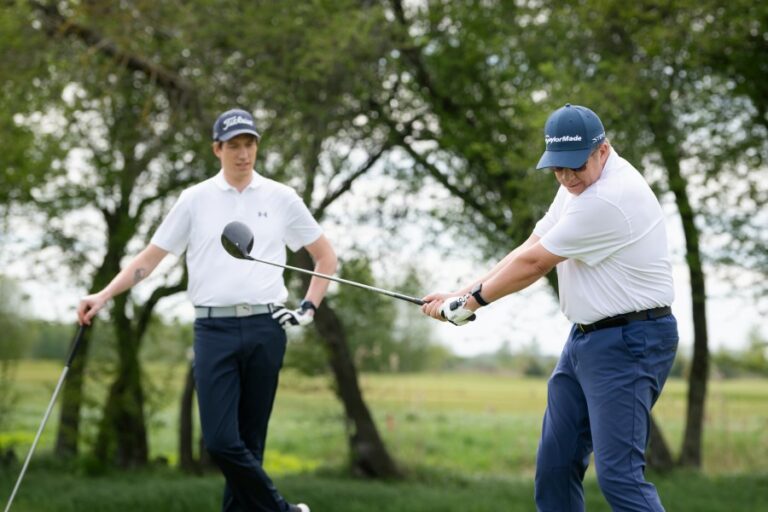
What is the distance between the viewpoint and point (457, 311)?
4.99 meters

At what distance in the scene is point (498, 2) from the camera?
14578mm

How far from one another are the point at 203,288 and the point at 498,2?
30.9 feet

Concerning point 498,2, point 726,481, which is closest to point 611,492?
point 726,481

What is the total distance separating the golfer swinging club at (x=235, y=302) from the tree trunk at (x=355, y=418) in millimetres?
8892

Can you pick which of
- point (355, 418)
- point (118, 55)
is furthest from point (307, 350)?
point (118, 55)

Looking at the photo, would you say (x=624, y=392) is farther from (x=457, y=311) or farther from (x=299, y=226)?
(x=299, y=226)

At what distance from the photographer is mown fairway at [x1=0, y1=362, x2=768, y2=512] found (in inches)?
445

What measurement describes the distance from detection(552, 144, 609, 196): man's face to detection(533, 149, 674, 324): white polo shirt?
35 millimetres

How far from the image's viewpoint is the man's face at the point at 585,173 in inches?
189

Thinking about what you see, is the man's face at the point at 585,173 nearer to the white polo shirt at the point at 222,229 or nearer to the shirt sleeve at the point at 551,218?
the shirt sleeve at the point at 551,218

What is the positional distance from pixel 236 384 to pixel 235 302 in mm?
459

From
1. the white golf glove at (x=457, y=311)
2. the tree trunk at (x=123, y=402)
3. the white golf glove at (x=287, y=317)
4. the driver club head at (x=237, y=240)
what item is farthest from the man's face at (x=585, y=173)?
the tree trunk at (x=123, y=402)

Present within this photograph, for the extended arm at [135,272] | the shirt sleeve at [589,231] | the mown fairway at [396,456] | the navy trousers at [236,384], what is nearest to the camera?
the shirt sleeve at [589,231]

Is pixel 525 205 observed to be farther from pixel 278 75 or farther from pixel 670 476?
pixel 670 476
